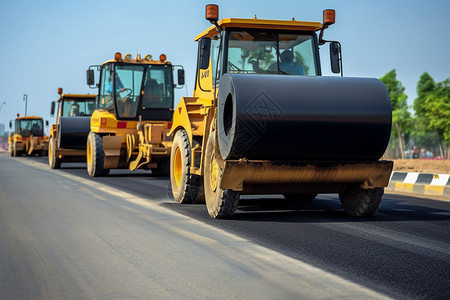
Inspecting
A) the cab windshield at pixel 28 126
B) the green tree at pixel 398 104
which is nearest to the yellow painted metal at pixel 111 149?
the cab windshield at pixel 28 126

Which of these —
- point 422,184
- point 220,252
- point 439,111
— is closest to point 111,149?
point 422,184

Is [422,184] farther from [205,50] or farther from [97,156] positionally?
[97,156]

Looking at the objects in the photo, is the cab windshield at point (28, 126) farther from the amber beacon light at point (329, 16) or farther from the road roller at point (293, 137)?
the amber beacon light at point (329, 16)

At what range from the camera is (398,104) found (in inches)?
3174

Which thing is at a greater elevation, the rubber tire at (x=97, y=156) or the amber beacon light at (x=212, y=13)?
the amber beacon light at (x=212, y=13)

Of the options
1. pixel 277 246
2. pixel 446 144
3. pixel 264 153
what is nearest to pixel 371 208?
pixel 264 153

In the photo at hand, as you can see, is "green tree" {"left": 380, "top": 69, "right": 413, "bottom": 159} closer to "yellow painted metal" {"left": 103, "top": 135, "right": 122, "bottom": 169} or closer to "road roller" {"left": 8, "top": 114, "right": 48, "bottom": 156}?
"road roller" {"left": 8, "top": 114, "right": 48, "bottom": 156}

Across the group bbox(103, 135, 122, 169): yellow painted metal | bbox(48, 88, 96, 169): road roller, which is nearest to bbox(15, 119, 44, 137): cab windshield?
bbox(48, 88, 96, 169): road roller

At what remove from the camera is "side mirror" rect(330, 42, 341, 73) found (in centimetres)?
1004

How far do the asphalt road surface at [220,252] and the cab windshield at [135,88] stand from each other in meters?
8.17

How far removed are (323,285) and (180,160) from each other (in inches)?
270

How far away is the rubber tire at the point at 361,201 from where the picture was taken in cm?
874

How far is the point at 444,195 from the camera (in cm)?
1274

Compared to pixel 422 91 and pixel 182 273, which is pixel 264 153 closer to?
pixel 182 273
